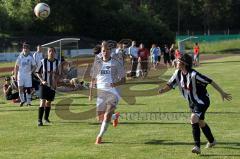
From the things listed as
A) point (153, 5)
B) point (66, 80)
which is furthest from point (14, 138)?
point (153, 5)

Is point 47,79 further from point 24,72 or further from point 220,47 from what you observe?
point 220,47

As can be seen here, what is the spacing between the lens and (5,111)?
57.9ft

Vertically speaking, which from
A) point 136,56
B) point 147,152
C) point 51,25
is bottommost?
point 147,152

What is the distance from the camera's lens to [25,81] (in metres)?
19.0

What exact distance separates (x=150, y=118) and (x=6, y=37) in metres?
51.1

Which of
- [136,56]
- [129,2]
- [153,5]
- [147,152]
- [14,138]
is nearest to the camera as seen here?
[147,152]

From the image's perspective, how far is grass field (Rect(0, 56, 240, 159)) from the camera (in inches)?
398

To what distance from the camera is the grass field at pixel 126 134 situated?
1010cm

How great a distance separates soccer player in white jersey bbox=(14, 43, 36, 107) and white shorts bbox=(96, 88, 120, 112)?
718cm

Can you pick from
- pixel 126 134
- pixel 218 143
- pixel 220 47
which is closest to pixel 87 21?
→ pixel 220 47

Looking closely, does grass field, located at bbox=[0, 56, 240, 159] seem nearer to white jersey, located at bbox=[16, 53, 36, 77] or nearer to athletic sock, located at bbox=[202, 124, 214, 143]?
athletic sock, located at bbox=[202, 124, 214, 143]

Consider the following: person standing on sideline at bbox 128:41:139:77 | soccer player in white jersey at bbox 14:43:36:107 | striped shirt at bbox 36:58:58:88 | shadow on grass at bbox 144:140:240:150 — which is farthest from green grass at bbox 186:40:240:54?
shadow on grass at bbox 144:140:240:150

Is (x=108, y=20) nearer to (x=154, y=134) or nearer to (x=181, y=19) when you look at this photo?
(x=181, y=19)

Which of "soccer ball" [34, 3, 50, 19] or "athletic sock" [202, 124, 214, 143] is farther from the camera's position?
"soccer ball" [34, 3, 50, 19]
